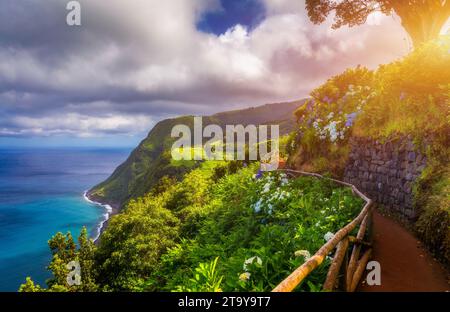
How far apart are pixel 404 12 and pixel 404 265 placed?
1972 cm

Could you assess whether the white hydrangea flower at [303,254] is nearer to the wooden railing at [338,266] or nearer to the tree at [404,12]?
the wooden railing at [338,266]

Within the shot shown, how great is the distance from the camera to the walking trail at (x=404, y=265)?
24.2 ft

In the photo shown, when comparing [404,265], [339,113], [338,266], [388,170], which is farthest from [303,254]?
[339,113]

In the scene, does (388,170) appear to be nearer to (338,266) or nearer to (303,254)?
(303,254)

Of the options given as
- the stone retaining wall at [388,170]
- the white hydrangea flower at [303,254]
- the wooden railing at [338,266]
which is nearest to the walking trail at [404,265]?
the wooden railing at [338,266]

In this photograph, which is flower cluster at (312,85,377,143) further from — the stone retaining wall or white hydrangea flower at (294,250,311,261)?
white hydrangea flower at (294,250,311,261)

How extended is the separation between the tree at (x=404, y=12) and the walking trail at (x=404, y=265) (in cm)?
1422

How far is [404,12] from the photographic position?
2198 centimetres

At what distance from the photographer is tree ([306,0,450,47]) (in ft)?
68.8

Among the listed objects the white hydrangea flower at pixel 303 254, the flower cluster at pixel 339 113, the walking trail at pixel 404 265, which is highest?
the flower cluster at pixel 339 113

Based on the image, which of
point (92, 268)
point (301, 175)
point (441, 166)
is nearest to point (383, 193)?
point (441, 166)

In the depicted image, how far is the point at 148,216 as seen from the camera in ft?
115

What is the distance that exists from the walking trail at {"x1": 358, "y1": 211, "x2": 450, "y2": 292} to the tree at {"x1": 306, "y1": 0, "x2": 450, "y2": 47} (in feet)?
46.6
